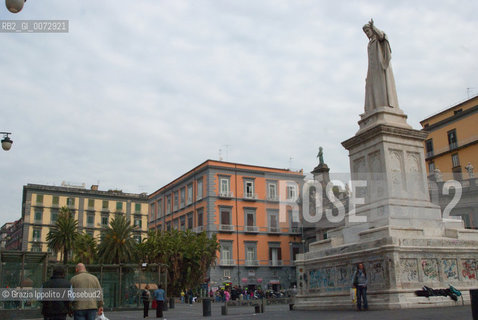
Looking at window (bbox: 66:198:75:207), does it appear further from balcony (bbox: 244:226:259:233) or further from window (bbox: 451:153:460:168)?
window (bbox: 451:153:460:168)

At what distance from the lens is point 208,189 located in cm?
5575

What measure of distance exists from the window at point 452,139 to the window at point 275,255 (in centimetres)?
2321

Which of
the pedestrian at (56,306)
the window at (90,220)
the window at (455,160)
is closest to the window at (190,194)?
the window at (90,220)

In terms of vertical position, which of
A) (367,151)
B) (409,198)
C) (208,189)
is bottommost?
(409,198)

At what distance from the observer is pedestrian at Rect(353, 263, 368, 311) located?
45.9 ft

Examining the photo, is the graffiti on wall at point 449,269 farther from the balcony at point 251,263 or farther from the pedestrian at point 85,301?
the balcony at point 251,263

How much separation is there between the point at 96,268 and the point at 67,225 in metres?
22.1

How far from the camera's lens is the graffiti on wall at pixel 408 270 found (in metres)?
14.1

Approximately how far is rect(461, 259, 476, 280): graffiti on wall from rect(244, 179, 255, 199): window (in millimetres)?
43116

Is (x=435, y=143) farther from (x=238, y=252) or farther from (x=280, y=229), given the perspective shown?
(x=238, y=252)

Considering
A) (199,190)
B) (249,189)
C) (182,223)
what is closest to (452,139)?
(249,189)

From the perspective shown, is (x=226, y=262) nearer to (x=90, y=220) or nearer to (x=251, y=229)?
(x=251, y=229)

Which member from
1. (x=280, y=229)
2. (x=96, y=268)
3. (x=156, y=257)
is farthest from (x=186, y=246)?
(x=280, y=229)

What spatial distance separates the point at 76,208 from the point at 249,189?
32.9 meters
